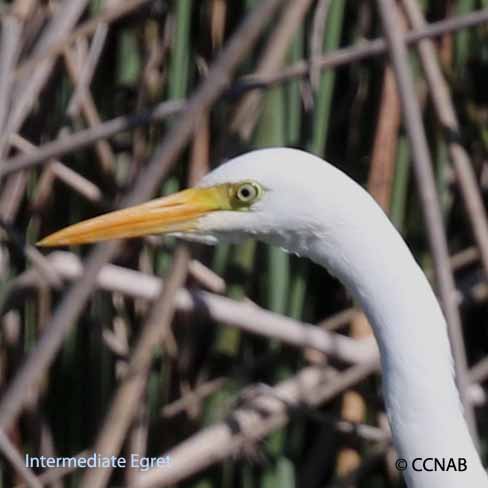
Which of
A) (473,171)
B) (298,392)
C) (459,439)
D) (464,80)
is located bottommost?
(459,439)

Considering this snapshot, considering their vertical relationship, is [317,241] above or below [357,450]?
above

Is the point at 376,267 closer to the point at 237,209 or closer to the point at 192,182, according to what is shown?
the point at 237,209

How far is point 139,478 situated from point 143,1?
0.72 metres

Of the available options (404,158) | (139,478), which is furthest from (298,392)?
(404,158)

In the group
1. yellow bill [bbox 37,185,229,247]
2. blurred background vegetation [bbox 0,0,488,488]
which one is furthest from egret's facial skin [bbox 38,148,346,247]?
blurred background vegetation [bbox 0,0,488,488]

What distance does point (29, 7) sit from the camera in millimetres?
1832

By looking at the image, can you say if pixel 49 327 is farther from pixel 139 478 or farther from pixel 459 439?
pixel 459 439

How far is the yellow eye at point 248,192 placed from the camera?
4.54 ft

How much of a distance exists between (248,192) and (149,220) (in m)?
0.14

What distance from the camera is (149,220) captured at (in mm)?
1449

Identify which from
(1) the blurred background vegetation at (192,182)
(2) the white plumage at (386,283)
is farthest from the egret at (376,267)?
(1) the blurred background vegetation at (192,182)

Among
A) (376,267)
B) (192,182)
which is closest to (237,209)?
(376,267)

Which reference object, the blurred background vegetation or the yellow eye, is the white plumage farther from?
the blurred background vegetation

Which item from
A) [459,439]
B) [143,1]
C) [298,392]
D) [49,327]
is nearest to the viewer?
[459,439]
